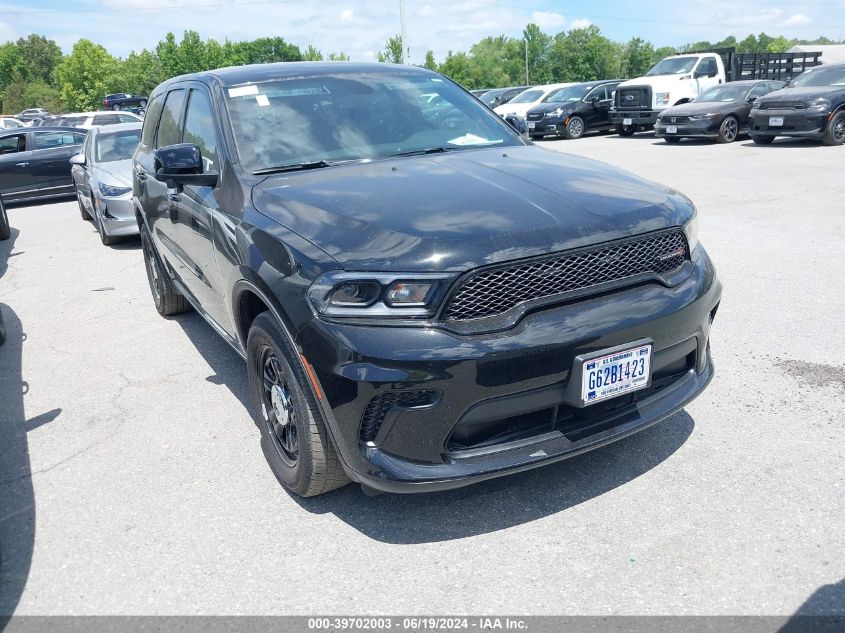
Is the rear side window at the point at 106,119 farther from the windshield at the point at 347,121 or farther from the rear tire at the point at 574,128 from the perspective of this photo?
the windshield at the point at 347,121

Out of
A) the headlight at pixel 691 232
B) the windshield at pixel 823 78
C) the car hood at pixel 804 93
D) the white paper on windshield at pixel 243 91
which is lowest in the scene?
the car hood at pixel 804 93

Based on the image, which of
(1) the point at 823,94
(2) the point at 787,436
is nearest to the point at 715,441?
(2) the point at 787,436

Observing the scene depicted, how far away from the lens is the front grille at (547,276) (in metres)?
2.68

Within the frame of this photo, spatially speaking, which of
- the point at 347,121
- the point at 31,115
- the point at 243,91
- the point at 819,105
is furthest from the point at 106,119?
the point at 31,115

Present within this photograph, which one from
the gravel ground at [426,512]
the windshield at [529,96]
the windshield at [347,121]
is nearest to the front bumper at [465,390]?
the gravel ground at [426,512]

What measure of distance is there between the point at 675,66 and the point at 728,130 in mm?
4571

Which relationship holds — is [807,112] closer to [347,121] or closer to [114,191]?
[114,191]

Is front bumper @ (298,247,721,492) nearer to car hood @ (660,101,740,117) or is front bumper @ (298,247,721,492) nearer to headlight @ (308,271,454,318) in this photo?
headlight @ (308,271,454,318)

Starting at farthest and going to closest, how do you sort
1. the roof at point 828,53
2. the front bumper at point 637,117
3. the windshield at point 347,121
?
1. the roof at point 828,53
2. the front bumper at point 637,117
3. the windshield at point 347,121

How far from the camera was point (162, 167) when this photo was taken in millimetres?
3922

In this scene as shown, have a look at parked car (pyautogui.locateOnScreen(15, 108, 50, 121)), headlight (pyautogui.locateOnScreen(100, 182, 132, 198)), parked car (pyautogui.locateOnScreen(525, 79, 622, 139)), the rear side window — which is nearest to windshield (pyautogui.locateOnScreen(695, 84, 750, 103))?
parked car (pyautogui.locateOnScreen(525, 79, 622, 139))

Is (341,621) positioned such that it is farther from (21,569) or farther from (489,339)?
(21,569)

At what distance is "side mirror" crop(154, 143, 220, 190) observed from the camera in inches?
151

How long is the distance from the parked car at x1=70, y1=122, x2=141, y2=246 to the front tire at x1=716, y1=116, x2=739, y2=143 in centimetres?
1328
